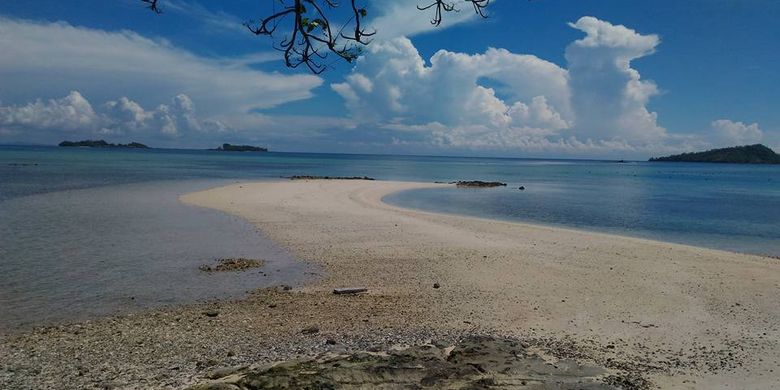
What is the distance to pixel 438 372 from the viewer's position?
7.26 metres

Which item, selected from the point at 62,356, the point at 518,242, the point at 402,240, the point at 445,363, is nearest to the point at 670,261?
the point at 518,242

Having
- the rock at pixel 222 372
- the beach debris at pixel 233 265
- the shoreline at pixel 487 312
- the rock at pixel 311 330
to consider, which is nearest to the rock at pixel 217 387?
the rock at pixel 222 372

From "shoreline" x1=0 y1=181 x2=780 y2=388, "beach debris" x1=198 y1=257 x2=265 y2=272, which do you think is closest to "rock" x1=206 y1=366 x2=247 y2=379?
"shoreline" x1=0 y1=181 x2=780 y2=388

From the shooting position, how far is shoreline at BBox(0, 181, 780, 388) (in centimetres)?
848

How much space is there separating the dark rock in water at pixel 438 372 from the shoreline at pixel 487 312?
932 mm

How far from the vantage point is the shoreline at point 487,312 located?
848 cm

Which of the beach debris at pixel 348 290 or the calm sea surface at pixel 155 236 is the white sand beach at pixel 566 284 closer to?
the beach debris at pixel 348 290

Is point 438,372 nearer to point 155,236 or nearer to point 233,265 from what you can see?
point 233,265

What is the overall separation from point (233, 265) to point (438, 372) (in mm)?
9653

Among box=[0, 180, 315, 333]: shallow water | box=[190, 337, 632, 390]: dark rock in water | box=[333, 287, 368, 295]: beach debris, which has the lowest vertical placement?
box=[0, 180, 315, 333]: shallow water

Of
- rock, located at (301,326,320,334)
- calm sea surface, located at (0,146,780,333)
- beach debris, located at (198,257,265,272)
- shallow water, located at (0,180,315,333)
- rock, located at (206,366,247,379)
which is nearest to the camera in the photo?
rock, located at (206,366,247,379)

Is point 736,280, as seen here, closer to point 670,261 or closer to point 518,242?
point 670,261

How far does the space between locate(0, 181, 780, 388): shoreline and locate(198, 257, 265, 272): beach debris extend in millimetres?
1609

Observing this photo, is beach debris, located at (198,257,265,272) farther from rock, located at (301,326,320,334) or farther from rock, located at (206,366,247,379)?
rock, located at (206,366,247,379)
